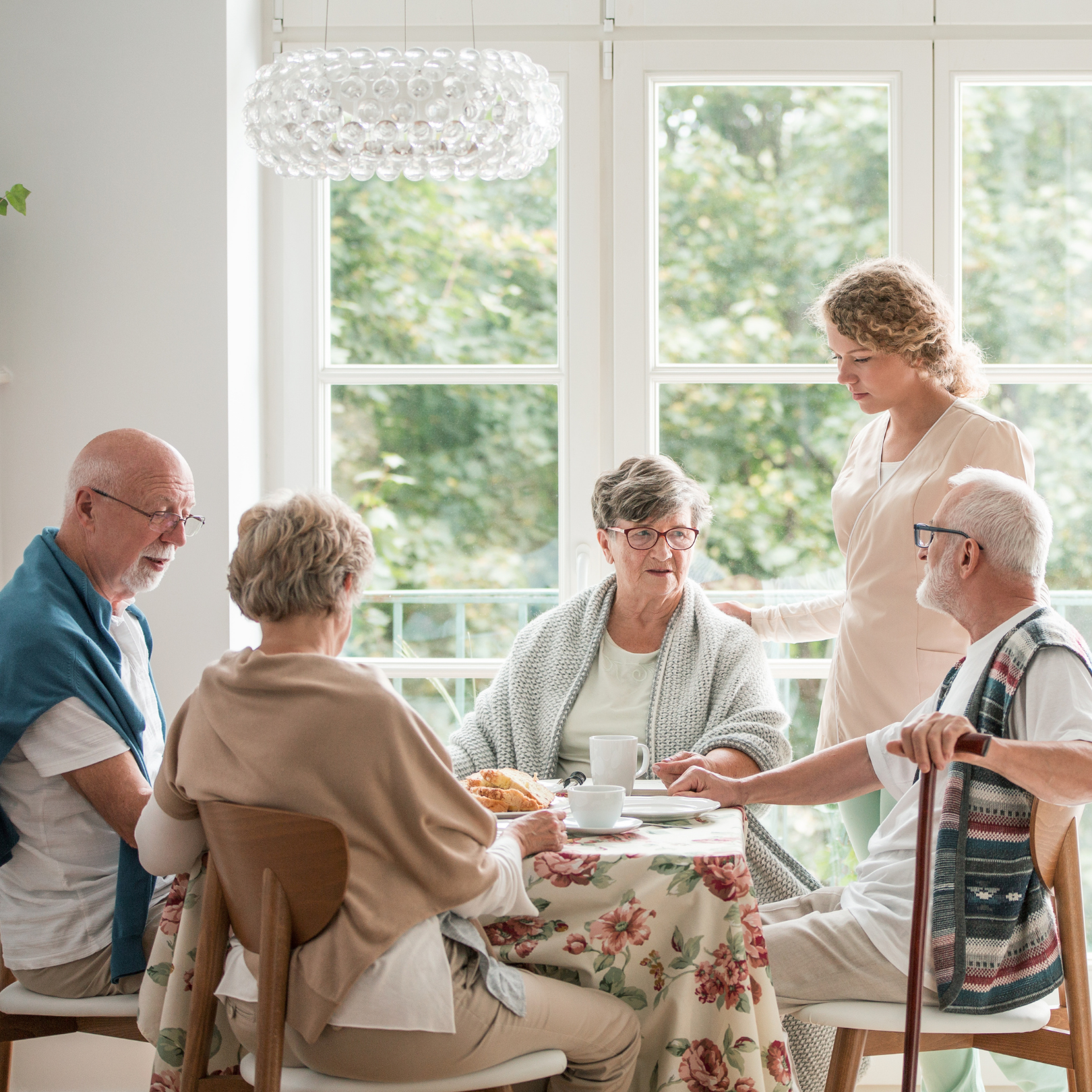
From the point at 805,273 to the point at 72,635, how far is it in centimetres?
201

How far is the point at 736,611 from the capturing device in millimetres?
2607

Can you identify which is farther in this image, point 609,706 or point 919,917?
point 609,706

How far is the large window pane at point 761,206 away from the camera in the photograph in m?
2.86

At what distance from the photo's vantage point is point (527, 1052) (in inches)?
→ 57.5

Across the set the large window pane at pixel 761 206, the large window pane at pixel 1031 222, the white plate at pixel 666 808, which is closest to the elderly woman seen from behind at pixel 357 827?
the white plate at pixel 666 808

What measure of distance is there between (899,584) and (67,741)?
5.13 feet

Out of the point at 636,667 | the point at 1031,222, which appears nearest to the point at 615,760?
the point at 636,667

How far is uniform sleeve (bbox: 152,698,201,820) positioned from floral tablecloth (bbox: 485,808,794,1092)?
44cm

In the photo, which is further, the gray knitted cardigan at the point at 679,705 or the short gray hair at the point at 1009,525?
the gray knitted cardigan at the point at 679,705

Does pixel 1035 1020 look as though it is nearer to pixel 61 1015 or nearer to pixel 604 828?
pixel 604 828

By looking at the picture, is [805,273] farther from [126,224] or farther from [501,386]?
[126,224]

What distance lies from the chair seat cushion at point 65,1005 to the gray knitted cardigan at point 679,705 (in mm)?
748

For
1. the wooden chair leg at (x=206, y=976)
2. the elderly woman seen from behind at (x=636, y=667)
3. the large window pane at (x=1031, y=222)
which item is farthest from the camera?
the large window pane at (x=1031, y=222)

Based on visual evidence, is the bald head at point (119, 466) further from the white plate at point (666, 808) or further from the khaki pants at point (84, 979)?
the white plate at point (666, 808)
